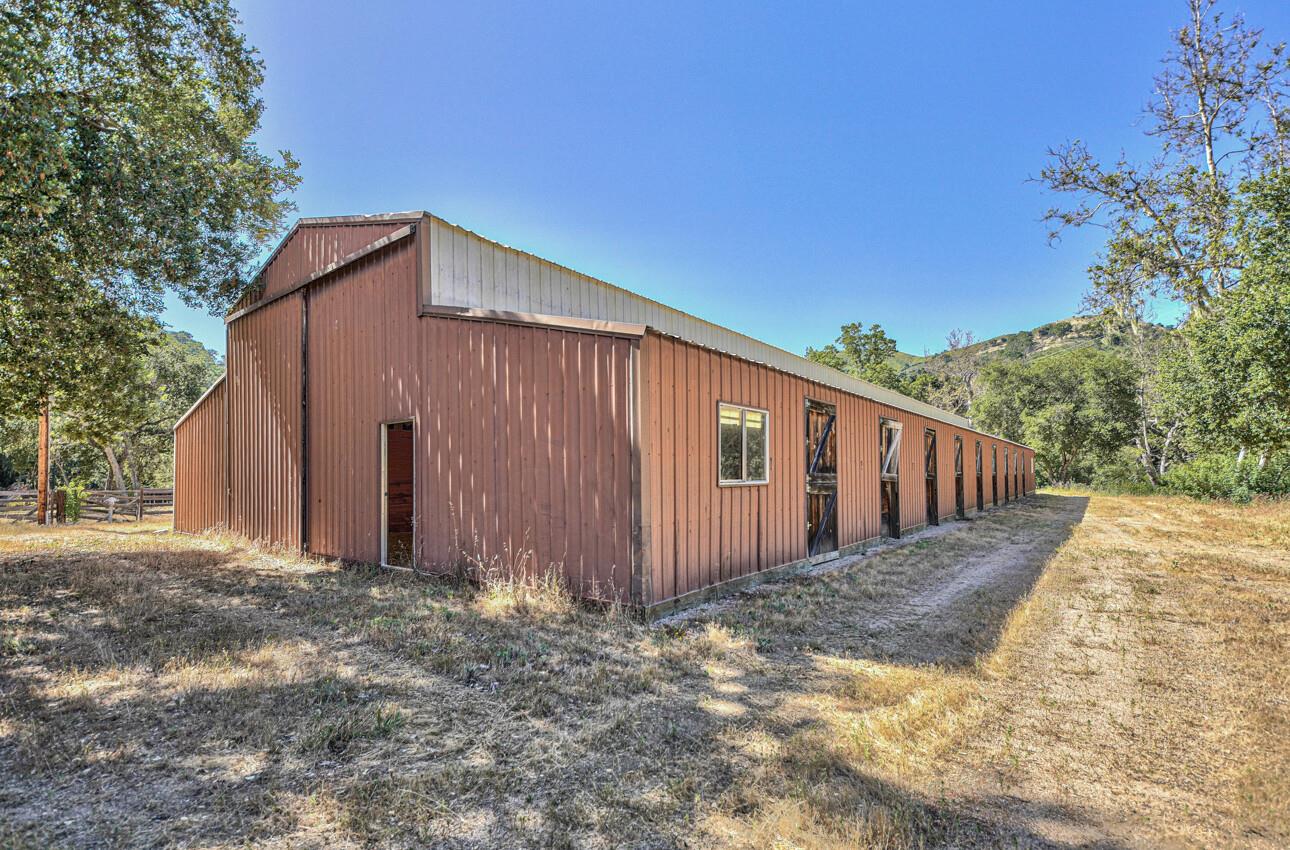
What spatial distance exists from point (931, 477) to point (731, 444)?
10.1 metres

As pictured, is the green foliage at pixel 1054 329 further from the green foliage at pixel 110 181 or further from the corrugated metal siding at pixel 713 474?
the green foliage at pixel 110 181

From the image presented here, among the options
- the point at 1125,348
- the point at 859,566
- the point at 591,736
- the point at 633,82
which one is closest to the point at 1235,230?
the point at 859,566

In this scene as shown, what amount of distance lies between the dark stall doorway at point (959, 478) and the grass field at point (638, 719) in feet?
34.3

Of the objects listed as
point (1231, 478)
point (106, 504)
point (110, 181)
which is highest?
point (110, 181)

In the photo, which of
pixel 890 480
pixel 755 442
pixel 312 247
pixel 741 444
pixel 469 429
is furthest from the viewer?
pixel 890 480

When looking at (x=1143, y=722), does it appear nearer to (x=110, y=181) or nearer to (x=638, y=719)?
(x=638, y=719)

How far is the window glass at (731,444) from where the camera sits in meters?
6.86

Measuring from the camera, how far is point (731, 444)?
7027 millimetres

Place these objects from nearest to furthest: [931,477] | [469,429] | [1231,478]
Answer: [469,429], [931,477], [1231,478]

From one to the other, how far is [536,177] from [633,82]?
2.72m

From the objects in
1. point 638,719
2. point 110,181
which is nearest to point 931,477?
point 638,719

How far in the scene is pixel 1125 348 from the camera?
35781 millimetres

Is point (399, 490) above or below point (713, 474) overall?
below

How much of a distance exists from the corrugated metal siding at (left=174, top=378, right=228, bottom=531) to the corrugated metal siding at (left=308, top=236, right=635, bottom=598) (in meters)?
4.29
